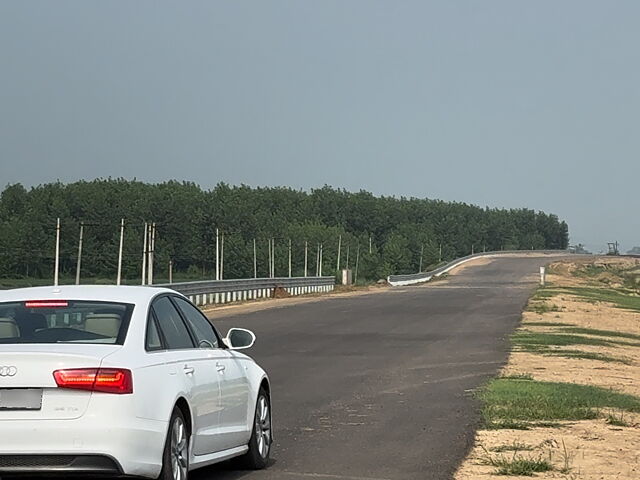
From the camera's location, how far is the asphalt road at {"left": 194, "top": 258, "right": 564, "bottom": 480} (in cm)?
1104

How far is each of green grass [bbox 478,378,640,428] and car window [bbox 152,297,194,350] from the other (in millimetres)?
4974

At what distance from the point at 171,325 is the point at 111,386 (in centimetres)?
141

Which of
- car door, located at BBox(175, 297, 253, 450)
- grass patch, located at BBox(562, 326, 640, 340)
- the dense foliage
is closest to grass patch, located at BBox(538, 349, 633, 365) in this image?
grass patch, located at BBox(562, 326, 640, 340)

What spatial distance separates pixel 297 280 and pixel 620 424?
149 ft

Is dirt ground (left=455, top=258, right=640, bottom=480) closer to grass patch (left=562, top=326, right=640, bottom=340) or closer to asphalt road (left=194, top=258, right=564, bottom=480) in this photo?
asphalt road (left=194, top=258, right=564, bottom=480)

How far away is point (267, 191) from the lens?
195375mm

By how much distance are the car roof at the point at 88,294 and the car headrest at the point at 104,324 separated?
181 millimetres

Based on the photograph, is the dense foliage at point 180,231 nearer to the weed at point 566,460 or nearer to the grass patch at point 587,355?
the grass patch at point 587,355

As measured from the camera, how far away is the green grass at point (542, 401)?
14312 mm

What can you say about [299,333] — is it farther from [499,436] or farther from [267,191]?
[267,191]

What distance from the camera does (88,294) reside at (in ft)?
30.1

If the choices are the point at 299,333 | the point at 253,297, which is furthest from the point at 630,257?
the point at 299,333

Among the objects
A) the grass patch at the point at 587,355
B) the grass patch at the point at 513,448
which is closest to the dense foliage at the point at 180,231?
the grass patch at the point at 587,355

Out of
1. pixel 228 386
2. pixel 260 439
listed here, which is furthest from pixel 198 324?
pixel 260 439
